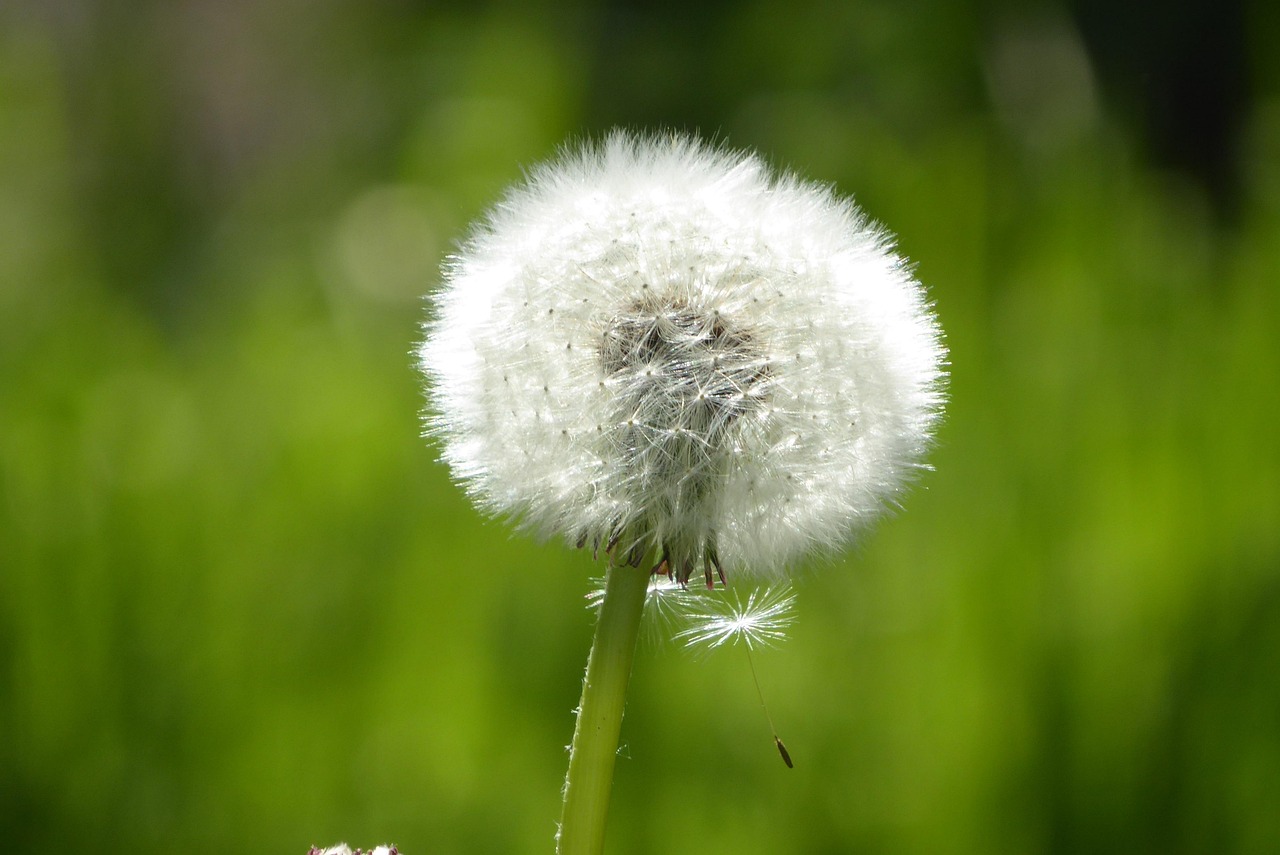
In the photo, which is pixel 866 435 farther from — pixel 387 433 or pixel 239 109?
pixel 239 109

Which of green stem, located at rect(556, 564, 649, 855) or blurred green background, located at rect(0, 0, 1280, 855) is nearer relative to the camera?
green stem, located at rect(556, 564, 649, 855)

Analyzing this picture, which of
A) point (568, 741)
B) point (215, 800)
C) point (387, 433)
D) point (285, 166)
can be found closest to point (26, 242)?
point (285, 166)

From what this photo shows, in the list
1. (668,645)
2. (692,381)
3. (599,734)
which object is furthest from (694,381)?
(668,645)

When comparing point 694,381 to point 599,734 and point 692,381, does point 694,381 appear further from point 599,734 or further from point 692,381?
point 599,734

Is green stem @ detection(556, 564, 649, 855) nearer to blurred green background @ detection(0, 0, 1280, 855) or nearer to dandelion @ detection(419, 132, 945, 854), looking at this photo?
dandelion @ detection(419, 132, 945, 854)

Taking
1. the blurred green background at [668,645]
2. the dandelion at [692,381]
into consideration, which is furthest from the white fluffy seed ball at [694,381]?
the blurred green background at [668,645]

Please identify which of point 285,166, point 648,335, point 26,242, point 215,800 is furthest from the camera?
point 285,166

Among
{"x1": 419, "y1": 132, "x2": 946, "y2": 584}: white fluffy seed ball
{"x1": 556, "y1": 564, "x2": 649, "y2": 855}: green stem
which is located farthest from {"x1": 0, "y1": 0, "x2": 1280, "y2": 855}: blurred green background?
{"x1": 556, "y1": 564, "x2": 649, "y2": 855}: green stem
